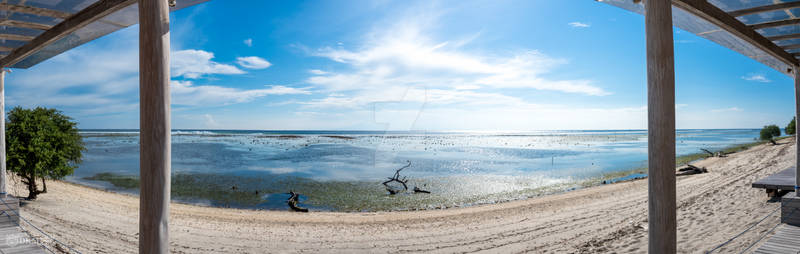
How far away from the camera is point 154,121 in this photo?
84.8 inches

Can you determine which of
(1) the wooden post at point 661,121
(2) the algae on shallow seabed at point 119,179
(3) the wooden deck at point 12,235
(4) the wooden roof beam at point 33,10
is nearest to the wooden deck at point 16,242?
(3) the wooden deck at point 12,235

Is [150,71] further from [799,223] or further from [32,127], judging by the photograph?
[32,127]

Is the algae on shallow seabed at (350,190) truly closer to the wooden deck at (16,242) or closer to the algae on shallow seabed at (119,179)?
the algae on shallow seabed at (119,179)

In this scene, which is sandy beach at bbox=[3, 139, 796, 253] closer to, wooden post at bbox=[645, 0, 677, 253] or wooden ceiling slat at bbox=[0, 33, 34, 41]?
wooden post at bbox=[645, 0, 677, 253]

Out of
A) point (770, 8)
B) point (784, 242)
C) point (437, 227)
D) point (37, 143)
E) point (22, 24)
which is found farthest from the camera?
point (37, 143)

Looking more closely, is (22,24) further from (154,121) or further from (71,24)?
(154,121)

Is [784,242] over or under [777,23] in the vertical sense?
under

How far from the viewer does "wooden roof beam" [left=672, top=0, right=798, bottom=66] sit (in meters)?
3.16

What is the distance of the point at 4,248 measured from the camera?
4074 millimetres

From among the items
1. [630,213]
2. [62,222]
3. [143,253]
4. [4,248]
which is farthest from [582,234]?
[62,222]

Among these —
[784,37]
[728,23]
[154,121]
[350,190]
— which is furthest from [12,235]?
[350,190]

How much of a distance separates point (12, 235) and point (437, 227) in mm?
8249

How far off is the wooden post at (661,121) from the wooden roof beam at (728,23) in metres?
0.87

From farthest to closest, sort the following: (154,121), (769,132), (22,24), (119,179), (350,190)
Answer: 1. (769,132)
2. (119,179)
3. (350,190)
4. (22,24)
5. (154,121)
